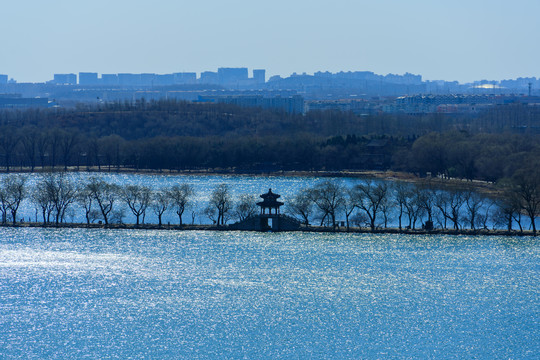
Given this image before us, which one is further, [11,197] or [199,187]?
[199,187]

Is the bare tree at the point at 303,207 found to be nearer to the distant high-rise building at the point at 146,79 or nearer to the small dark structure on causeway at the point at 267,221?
the small dark structure on causeway at the point at 267,221

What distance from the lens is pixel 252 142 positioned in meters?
56.7

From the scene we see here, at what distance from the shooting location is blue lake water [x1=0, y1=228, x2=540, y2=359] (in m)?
18.5

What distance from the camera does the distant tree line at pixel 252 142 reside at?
49406 millimetres

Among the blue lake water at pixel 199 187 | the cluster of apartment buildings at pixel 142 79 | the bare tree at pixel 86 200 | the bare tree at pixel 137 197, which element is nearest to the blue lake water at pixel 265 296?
the bare tree at pixel 137 197

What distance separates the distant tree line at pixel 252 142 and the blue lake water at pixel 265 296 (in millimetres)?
16737

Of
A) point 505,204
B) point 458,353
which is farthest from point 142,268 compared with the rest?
point 505,204

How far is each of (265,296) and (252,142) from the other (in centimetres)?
3501

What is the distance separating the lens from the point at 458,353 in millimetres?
18016

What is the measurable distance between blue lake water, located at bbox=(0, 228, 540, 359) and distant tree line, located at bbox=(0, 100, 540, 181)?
1674 cm

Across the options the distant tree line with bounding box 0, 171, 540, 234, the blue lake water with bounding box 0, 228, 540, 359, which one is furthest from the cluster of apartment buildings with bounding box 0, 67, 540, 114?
the blue lake water with bounding box 0, 228, 540, 359

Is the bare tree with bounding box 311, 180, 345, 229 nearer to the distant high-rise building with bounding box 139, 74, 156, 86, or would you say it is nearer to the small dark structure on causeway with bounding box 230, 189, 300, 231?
the small dark structure on causeway with bounding box 230, 189, 300, 231

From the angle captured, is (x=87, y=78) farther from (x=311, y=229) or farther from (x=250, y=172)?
(x=311, y=229)

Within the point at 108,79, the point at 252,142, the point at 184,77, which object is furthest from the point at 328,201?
the point at 184,77
